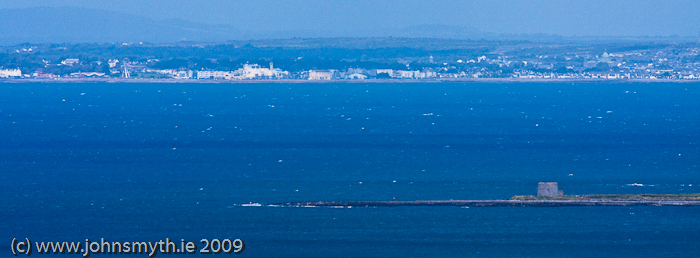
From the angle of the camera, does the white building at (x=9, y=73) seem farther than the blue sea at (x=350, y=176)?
Yes

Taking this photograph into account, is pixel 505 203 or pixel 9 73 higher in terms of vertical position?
pixel 505 203

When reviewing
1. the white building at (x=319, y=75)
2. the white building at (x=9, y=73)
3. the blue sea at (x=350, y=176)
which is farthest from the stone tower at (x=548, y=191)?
the white building at (x=9, y=73)

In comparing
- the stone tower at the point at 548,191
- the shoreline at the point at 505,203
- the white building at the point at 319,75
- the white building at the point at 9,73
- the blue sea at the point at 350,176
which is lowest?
the white building at the point at 319,75

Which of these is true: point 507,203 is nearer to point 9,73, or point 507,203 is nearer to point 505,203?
point 505,203

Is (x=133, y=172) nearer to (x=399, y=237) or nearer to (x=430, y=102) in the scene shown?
(x=399, y=237)

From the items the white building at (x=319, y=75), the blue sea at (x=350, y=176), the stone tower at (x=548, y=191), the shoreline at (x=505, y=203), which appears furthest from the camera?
the white building at (x=319, y=75)

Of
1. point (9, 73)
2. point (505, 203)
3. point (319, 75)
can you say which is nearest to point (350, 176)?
point (505, 203)

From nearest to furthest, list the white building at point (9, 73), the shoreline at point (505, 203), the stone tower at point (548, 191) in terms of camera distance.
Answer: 1. the shoreline at point (505, 203)
2. the stone tower at point (548, 191)
3. the white building at point (9, 73)

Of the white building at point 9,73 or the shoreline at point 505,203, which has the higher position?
the shoreline at point 505,203

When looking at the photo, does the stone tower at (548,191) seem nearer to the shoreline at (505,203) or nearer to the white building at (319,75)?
the shoreline at (505,203)

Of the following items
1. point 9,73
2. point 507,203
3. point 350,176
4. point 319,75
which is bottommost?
point 319,75
